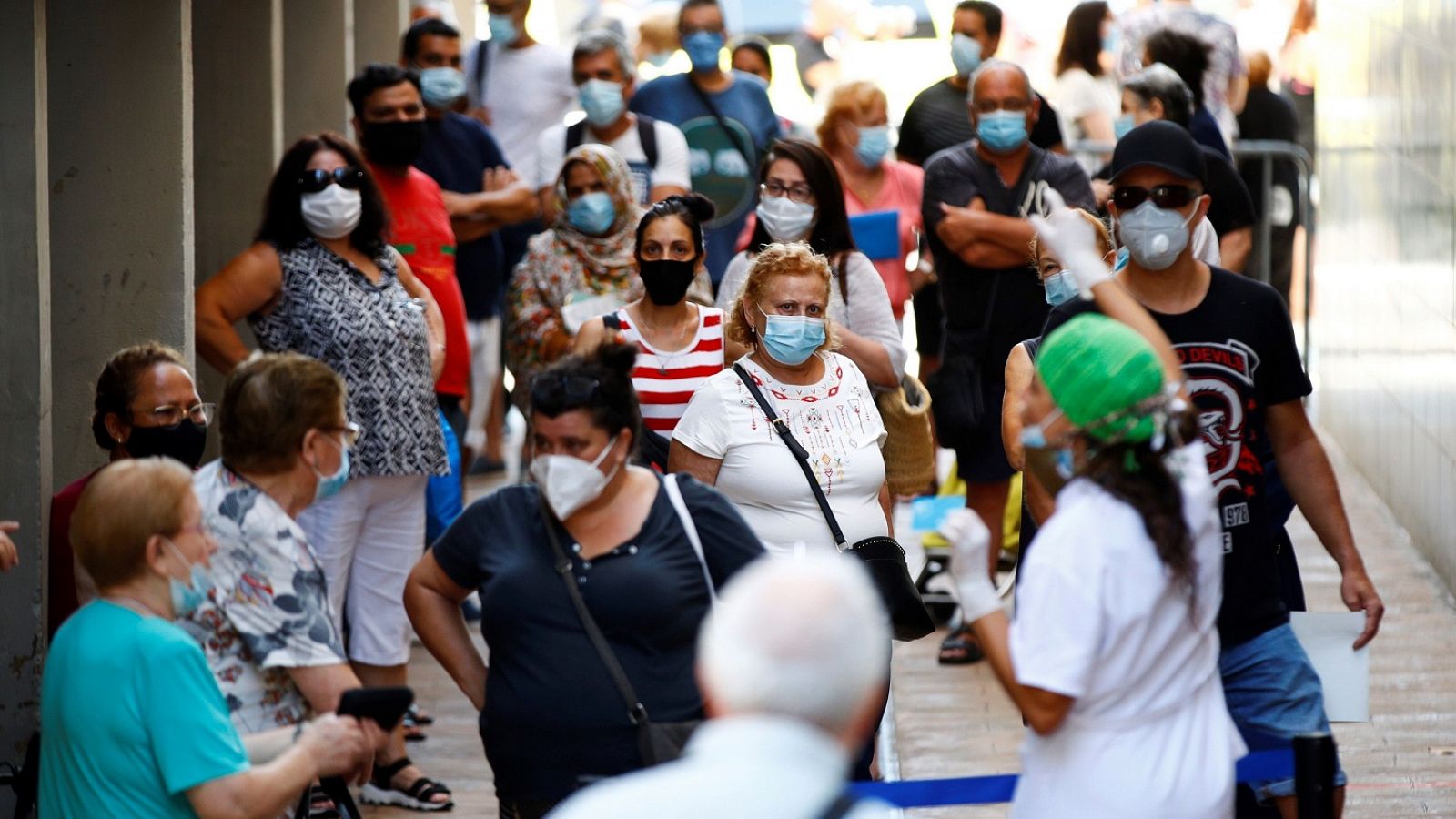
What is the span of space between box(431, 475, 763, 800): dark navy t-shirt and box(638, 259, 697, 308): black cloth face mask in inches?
81.4

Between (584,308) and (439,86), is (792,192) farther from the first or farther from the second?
(439,86)

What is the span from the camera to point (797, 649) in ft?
8.75

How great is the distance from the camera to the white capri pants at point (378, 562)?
6.85 metres

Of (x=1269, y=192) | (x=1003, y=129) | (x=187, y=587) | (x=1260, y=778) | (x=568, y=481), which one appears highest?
(x=1003, y=129)

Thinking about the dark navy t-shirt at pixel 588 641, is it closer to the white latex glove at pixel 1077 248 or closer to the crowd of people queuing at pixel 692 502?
the crowd of people queuing at pixel 692 502

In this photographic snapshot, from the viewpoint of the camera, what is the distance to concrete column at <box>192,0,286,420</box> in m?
8.72

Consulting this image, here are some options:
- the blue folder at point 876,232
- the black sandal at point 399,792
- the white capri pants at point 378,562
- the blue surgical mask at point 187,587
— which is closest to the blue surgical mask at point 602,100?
the blue folder at point 876,232

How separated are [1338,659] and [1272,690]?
1.25ft

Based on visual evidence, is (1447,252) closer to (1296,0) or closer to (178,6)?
(178,6)

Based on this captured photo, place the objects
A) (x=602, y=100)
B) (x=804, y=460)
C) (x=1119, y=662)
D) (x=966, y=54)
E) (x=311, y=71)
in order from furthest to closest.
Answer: (x=966, y=54) → (x=311, y=71) → (x=602, y=100) → (x=804, y=460) → (x=1119, y=662)

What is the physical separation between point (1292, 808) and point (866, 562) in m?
1.38

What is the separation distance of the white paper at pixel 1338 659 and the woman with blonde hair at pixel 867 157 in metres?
4.18

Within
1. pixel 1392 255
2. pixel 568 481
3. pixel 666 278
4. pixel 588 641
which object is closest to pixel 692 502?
pixel 568 481

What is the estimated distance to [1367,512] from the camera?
1137cm
